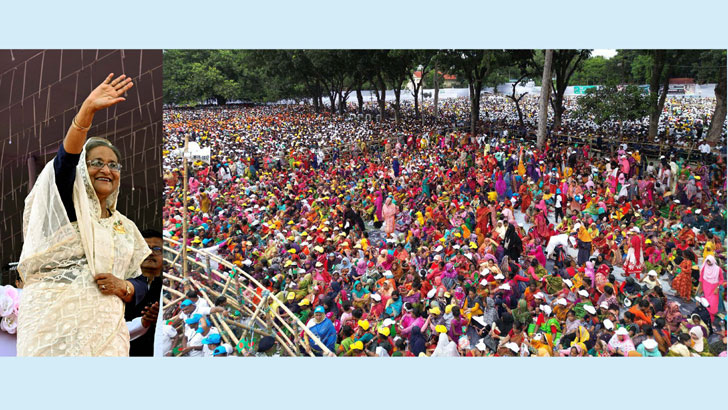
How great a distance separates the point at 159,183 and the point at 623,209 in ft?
15.4

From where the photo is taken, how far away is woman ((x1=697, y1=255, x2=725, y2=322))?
504cm

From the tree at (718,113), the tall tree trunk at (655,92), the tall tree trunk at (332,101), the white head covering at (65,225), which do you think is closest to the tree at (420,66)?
the tall tree trunk at (332,101)

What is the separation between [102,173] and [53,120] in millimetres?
1162

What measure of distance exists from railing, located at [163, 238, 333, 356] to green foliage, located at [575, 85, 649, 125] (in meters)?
4.02

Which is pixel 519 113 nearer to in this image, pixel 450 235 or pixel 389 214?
pixel 450 235

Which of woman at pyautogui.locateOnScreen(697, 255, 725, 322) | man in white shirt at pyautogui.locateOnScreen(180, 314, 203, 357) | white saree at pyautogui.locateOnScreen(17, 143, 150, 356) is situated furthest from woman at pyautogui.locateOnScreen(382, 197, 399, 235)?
woman at pyautogui.locateOnScreen(697, 255, 725, 322)

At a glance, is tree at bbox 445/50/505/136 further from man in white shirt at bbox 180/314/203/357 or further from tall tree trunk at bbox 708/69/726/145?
man in white shirt at bbox 180/314/203/357

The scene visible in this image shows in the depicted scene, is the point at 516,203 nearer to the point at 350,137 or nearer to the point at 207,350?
the point at 350,137

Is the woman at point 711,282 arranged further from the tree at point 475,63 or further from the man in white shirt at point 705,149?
the tree at point 475,63

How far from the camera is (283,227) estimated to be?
19.7 ft

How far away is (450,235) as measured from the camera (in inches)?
227

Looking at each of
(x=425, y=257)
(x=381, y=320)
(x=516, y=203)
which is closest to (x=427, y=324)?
(x=381, y=320)

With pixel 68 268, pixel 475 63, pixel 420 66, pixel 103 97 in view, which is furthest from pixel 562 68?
pixel 68 268

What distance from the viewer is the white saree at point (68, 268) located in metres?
3.46
